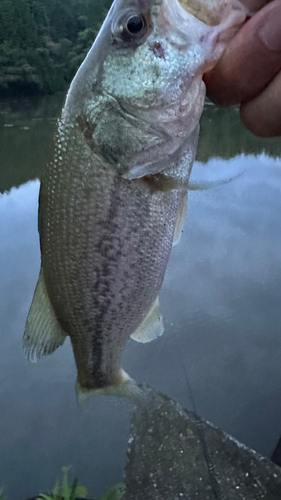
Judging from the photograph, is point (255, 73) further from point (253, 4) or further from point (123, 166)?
point (123, 166)

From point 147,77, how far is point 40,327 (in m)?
0.77

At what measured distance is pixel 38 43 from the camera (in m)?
17.2

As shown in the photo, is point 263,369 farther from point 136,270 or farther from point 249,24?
point 249,24

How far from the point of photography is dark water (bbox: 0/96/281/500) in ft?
10.7

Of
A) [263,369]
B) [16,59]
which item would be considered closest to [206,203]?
[263,369]

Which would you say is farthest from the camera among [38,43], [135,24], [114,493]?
[38,43]

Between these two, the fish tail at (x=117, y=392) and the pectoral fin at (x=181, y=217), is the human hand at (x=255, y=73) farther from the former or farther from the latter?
the fish tail at (x=117, y=392)

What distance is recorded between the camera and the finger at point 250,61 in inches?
37.9

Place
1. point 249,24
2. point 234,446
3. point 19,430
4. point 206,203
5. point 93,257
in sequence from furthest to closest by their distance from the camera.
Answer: point 206,203, point 19,430, point 234,446, point 93,257, point 249,24

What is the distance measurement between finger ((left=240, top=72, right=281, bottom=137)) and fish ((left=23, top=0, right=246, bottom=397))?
0.46 ft

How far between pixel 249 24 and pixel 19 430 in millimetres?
3297

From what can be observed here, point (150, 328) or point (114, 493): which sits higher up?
point (150, 328)

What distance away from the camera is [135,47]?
1.10 metres

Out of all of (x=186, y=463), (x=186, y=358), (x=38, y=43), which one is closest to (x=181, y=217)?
(x=186, y=463)
